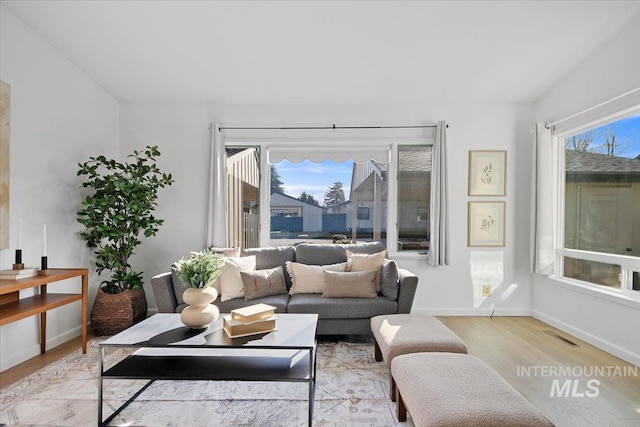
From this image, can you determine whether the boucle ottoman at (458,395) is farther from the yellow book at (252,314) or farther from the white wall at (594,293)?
the white wall at (594,293)

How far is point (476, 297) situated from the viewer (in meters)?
4.53

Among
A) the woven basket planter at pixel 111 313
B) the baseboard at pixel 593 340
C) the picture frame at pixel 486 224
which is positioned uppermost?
the picture frame at pixel 486 224

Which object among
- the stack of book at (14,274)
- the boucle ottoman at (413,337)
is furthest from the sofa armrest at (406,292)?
the stack of book at (14,274)

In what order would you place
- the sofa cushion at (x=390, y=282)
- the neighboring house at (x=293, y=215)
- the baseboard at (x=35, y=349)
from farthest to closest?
the neighboring house at (x=293, y=215)
the sofa cushion at (x=390, y=282)
the baseboard at (x=35, y=349)

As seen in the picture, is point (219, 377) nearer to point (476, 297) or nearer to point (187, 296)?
point (187, 296)

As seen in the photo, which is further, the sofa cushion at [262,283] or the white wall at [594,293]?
the sofa cushion at [262,283]

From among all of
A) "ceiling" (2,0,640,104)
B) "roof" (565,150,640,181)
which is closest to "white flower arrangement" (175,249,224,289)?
"ceiling" (2,0,640,104)

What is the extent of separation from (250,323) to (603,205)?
348 cm

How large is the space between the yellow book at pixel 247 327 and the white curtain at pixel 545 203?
10.9ft

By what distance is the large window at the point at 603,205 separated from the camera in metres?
3.24

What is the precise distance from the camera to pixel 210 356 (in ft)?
7.70

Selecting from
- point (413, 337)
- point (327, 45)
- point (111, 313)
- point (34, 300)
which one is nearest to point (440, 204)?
point (327, 45)

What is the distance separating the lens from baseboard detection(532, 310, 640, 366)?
3037 millimetres

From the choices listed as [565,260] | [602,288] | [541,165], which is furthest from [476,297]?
[541,165]
